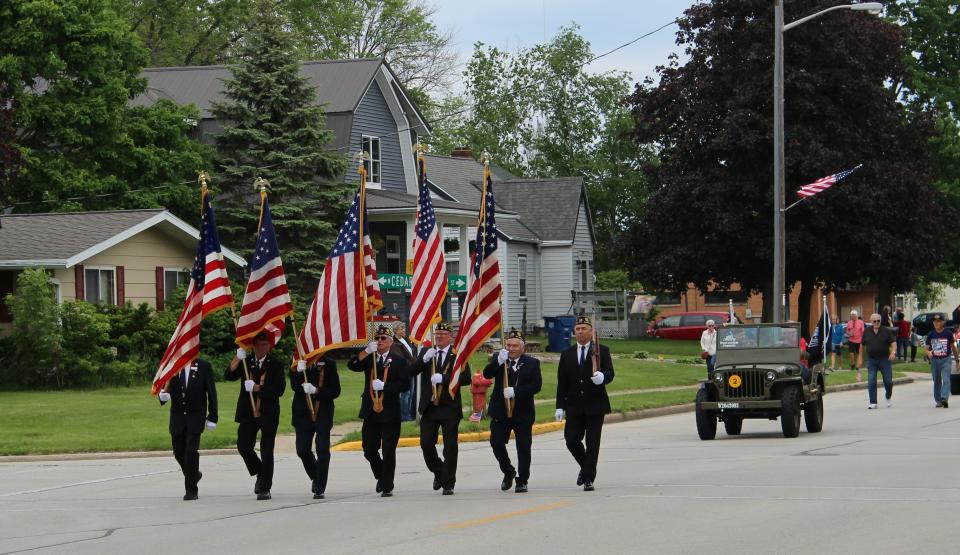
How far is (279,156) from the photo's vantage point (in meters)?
39.9

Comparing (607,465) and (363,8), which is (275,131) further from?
(363,8)

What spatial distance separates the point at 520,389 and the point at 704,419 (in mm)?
7520

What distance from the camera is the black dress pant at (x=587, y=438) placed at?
1480 cm

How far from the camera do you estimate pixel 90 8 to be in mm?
40312

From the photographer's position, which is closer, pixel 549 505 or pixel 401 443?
pixel 549 505

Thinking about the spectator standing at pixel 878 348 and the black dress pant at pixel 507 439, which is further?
the spectator standing at pixel 878 348

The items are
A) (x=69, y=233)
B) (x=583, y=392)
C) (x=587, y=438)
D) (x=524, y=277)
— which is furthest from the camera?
(x=524, y=277)

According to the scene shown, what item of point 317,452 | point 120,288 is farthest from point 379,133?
point 317,452

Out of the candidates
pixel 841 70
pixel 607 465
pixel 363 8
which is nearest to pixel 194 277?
pixel 607 465

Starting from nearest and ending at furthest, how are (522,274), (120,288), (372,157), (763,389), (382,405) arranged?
(382,405) < (763,389) < (120,288) < (372,157) < (522,274)

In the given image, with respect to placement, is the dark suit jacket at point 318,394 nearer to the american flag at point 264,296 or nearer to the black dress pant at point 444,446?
the american flag at point 264,296

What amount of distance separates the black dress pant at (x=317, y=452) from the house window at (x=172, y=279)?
69.8 feet

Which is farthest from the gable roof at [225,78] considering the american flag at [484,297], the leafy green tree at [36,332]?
the american flag at [484,297]

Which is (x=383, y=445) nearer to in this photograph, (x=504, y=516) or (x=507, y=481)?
(x=507, y=481)
